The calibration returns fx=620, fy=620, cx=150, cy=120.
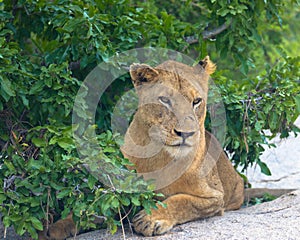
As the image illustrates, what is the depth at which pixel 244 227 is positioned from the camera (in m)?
4.86

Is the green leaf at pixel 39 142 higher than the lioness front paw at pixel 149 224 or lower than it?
higher

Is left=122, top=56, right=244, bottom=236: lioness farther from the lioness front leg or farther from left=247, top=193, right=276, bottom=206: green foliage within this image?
left=247, top=193, right=276, bottom=206: green foliage

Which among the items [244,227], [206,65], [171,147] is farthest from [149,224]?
[206,65]

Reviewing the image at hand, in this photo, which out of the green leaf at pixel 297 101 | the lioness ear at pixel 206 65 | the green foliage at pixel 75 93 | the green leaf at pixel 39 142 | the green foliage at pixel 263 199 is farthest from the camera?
the green foliage at pixel 263 199

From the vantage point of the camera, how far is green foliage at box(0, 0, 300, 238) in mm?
4586

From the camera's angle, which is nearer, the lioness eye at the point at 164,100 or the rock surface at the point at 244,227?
the rock surface at the point at 244,227

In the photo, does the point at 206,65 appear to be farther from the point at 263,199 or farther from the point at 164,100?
the point at 263,199

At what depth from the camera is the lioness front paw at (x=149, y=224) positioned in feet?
15.6

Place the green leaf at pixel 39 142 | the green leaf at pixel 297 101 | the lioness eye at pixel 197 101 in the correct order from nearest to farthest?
1. the green leaf at pixel 39 142
2. the lioness eye at pixel 197 101
3. the green leaf at pixel 297 101

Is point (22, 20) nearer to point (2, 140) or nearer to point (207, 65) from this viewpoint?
point (2, 140)

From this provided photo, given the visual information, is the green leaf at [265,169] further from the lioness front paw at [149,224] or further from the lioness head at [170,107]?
the lioness front paw at [149,224]

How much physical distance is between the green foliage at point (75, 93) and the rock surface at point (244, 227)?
35cm

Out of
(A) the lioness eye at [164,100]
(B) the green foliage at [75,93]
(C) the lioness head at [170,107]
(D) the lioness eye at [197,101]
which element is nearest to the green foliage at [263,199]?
(B) the green foliage at [75,93]

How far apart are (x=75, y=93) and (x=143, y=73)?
0.63 m
